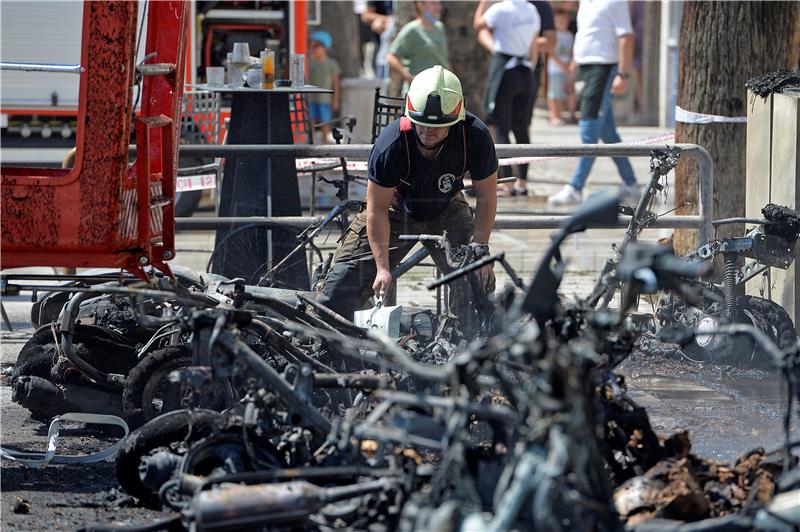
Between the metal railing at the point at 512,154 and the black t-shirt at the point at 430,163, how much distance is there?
1.06m

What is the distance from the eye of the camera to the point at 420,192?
703cm

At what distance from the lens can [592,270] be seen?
33.6ft

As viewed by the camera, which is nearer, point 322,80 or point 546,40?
point 546,40

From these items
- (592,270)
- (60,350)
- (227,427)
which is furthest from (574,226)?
(592,270)

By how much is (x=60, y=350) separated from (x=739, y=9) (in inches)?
214

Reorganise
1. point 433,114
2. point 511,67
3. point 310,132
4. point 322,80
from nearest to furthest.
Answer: point 433,114, point 310,132, point 511,67, point 322,80

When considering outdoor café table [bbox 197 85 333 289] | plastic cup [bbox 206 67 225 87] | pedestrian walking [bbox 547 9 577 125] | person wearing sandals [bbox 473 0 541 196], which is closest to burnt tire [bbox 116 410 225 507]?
outdoor café table [bbox 197 85 333 289]

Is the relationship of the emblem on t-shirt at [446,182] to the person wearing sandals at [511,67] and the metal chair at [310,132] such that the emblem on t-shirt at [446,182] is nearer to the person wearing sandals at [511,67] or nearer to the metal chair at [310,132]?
the metal chair at [310,132]

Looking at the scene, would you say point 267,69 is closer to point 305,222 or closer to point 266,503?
point 305,222

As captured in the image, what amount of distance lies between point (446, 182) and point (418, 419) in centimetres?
332

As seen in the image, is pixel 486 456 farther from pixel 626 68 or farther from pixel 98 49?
pixel 626 68

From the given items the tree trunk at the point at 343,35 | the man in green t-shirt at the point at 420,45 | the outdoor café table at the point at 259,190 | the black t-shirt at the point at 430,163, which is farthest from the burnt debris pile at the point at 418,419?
the tree trunk at the point at 343,35

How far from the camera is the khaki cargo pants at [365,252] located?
7121 millimetres

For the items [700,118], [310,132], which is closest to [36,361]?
[310,132]
